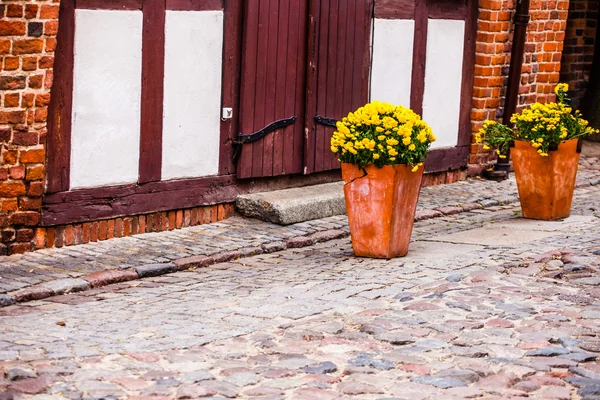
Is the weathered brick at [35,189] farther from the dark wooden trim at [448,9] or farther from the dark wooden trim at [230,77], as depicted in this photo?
the dark wooden trim at [448,9]

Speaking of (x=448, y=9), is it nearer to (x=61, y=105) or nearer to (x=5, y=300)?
(x=61, y=105)

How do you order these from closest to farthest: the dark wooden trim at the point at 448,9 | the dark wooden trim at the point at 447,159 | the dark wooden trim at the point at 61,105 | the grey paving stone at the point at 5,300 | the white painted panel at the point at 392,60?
the grey paving stone at the point at 5,300
the dark wooden trim at the point at 61,105
the white painted panel at the point at 392,60
the dark wooden trim at the point at 448,9
the dark wooden trim at the point at 447,159

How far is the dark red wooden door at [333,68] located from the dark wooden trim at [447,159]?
1320 mm

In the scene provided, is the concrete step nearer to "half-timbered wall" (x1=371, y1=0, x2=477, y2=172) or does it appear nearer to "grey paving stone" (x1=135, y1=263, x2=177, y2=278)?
"half-timbered wall" (x1=371, y1=0, x2=477, y2=172)

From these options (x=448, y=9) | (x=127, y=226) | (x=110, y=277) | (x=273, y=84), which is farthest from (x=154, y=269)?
(x=448, y=9)

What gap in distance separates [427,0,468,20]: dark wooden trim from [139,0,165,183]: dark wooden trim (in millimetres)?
3600

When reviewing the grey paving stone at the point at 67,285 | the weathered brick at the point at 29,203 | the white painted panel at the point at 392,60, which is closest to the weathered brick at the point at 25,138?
the weathered brick at the point at 29,203

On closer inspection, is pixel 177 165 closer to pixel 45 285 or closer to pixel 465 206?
pixel 45 285

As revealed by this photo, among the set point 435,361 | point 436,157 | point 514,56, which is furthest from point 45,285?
point 514,56

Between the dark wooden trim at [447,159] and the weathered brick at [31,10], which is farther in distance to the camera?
the dark wooden trim at [447,159]

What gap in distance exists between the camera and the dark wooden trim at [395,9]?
1110 centimetres

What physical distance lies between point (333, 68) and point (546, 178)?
2064 millimetres

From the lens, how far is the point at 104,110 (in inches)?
340

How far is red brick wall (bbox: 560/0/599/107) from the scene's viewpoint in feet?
50.3
